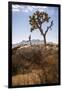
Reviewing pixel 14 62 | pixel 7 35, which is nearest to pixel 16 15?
pixel 7 35

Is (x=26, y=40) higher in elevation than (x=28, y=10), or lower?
lower

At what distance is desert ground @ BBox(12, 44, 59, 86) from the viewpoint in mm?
2348

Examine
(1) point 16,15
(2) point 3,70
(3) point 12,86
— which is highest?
(1) point 16,15

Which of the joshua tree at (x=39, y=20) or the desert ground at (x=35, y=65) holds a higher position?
the joshua tree at (x=39, y=20)

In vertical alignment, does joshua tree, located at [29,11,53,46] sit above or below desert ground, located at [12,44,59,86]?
above

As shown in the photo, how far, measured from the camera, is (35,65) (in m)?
2.40

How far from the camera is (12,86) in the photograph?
233 cm

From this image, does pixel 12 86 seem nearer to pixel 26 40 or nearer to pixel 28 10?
pixel 26 40

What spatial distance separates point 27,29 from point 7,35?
0.24m

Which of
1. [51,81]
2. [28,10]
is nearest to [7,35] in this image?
[28,10]

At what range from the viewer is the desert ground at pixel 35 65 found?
2.35 metres

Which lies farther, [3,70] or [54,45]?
[54,45]

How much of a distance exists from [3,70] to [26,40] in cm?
42

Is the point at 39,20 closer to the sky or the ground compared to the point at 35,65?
closer to the sky
